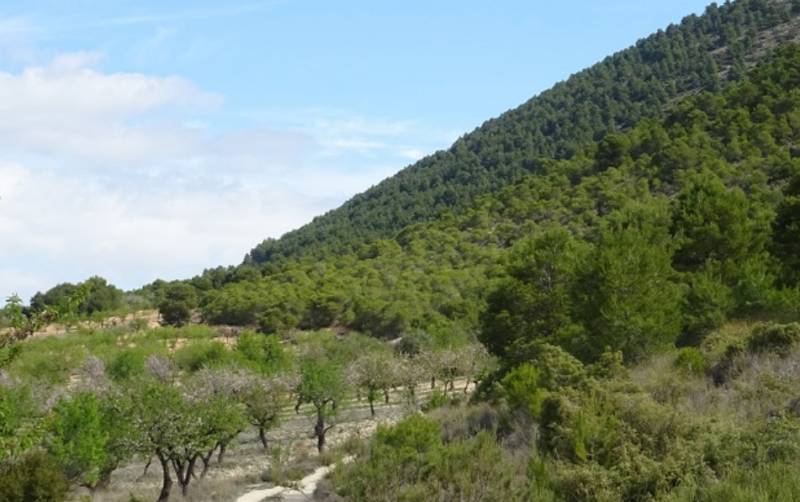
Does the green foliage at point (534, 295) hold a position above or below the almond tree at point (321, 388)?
above

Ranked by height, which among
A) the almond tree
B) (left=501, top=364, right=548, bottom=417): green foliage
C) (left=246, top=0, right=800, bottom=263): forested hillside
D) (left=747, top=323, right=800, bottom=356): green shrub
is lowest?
the almond tree

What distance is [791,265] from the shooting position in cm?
3117

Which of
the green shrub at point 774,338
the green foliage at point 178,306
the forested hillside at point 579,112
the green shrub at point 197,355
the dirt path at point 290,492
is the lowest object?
the dirt path at point 290,492

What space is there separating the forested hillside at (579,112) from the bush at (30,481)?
9577 cm

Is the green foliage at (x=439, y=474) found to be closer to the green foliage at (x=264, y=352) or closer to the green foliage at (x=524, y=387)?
the green foliage at (x=524, y=387)

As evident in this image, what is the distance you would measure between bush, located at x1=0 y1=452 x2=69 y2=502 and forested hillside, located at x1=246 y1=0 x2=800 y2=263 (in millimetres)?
95769

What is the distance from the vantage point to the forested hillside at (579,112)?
121 metres

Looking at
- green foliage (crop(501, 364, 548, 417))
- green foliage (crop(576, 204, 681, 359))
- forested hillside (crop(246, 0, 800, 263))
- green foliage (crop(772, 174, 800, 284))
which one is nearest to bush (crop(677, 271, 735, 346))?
green foliage (crop(576, 204, 681, 359))

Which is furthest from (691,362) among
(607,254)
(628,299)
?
(607,254)

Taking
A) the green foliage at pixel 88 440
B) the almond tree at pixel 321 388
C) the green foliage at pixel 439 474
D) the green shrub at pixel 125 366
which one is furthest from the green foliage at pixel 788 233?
the green shrub at pixel 125 366

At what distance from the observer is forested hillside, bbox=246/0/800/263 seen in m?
121

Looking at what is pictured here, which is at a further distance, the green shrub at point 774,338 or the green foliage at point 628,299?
the green foliage at point 628,299

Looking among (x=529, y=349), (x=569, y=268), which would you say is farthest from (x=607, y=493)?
(x=569, y=268)

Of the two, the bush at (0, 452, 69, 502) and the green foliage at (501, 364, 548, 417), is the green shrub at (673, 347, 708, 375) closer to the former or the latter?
the green foliage at (501, 364, 548, 417)
